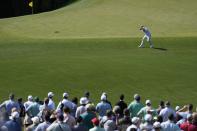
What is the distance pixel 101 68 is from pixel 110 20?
17.7 m

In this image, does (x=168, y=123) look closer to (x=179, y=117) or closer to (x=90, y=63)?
(x=179, y=117)

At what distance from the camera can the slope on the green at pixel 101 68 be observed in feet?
105

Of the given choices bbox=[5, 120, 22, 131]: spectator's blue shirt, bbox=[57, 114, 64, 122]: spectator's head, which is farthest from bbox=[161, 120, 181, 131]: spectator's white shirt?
bbox=[5, 120, 22, 131]: spectator's blue shirt

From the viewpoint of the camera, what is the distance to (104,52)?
138 ft

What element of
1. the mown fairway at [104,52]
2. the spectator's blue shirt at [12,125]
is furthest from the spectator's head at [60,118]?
the mown fairway at [104,52]

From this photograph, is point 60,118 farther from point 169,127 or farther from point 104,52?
point 104,52

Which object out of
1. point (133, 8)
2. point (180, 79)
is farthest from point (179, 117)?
point (133, 8)

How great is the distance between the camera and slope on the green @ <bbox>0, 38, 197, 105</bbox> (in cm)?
3200

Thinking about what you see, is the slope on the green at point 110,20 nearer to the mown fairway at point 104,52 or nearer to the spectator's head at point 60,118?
the mown fairway at point 104,52

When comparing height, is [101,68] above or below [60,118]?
below

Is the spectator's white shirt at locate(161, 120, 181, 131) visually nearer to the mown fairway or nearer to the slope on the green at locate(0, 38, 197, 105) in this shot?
the slope on the green at locate(0, 38, 197, 105)

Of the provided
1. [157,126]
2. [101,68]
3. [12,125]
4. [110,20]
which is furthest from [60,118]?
[110,20]

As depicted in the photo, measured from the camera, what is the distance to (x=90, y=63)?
37.6 meters

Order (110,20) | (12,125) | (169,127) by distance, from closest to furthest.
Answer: (12,125), (169,127), (110,20)
